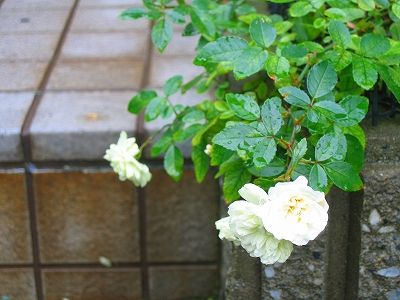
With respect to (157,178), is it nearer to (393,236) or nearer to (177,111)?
(177,111)

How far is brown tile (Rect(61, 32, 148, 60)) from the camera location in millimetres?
2014

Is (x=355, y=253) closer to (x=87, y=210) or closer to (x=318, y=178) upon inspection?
(x=318, y=178)

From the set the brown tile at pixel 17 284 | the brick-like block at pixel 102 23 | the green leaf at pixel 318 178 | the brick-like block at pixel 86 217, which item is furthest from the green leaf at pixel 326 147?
the brick-like block at pixel 102 23

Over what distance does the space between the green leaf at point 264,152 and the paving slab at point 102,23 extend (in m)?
1.25

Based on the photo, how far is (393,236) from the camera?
4.33 feet

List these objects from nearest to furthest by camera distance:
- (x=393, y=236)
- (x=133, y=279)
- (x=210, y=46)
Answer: (x=210, y=46), (x=393, y=236), (x=133, y=279)

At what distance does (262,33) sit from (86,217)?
0.64m

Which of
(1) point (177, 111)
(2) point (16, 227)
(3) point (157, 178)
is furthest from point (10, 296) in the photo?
(1) point (177, 111)

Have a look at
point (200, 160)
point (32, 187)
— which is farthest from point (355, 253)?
point (32, 187)

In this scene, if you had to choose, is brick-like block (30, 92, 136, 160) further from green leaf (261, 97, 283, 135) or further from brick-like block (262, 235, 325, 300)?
green leaf (261, 97, 283, 135)

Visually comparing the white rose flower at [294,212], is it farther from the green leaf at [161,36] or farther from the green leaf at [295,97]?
the green leaf at [161,36]

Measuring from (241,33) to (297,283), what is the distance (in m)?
0.51

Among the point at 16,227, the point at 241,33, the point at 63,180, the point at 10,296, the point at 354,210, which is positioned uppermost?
the point at 241,33

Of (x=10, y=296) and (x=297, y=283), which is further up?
(x=297, y=283)
